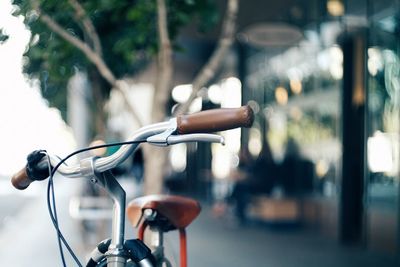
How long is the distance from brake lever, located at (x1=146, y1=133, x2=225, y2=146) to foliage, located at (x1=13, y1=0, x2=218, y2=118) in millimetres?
2346

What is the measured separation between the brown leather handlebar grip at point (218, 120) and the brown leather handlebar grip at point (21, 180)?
0.72 meters

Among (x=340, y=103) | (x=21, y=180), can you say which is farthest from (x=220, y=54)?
(x=340, y=103)

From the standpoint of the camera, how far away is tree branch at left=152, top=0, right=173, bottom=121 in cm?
439

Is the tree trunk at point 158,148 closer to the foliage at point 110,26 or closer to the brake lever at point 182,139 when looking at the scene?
the foliage at point 110,26

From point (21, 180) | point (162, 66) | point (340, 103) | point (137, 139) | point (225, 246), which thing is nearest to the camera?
point (137, 139)

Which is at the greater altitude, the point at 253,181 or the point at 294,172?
the point at 294,172

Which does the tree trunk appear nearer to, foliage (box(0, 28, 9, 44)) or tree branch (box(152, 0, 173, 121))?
tree branch (box(152, 0, 173, 121))

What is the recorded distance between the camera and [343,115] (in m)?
10.1

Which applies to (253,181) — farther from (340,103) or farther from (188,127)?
(188,127)

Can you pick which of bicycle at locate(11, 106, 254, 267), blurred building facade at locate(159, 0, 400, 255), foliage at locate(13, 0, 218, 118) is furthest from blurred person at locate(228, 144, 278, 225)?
bicycle at locate(11, 106, 254, 267)

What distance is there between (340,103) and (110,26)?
235 inches

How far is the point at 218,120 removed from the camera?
1867mm

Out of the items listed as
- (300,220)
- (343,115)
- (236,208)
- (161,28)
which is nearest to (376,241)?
(343,115)

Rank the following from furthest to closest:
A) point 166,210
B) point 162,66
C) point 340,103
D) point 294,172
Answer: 1. point 294,172
2. point 340,103
3. point 162,66
4. point 166,210
